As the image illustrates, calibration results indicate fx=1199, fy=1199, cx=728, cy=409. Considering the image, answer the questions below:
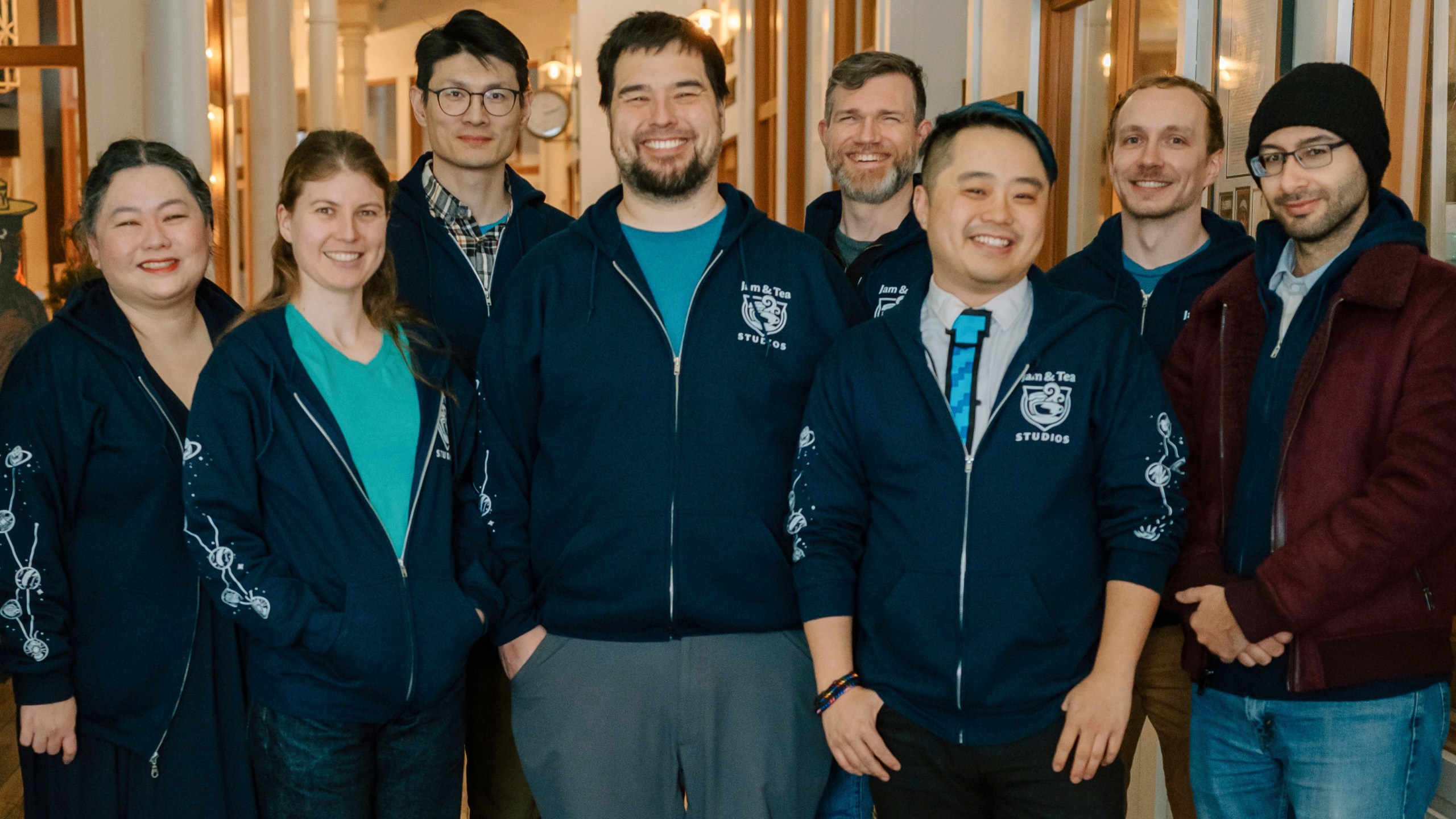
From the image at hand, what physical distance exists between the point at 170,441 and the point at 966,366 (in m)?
1.46

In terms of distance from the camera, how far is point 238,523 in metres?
2.07

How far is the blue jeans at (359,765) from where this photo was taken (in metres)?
2.09

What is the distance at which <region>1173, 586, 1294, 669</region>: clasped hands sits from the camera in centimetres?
200

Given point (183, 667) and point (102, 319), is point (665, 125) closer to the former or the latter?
point (102, 319)

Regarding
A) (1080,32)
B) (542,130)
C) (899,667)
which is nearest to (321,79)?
(542,130)

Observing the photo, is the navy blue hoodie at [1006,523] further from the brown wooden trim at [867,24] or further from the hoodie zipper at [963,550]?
the brown wooden trim at [867,24]

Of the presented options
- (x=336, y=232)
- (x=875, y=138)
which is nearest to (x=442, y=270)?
(x=336, y=232)

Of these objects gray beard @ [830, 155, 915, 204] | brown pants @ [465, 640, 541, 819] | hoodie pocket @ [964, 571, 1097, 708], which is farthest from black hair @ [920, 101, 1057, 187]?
brown pants @ [465, 640, 541, 819]

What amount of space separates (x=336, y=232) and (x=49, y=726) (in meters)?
1.02

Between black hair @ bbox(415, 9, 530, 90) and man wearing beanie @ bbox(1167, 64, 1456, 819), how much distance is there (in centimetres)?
170

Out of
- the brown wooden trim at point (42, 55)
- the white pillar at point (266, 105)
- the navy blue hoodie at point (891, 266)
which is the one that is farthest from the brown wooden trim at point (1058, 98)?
the white pillar at point (266, 105)

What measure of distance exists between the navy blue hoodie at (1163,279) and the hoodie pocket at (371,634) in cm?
149

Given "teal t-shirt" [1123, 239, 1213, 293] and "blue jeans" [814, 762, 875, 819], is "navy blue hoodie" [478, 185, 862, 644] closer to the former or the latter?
"blue jeans" [814, 762, 875, 819]

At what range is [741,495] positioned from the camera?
217 cm
